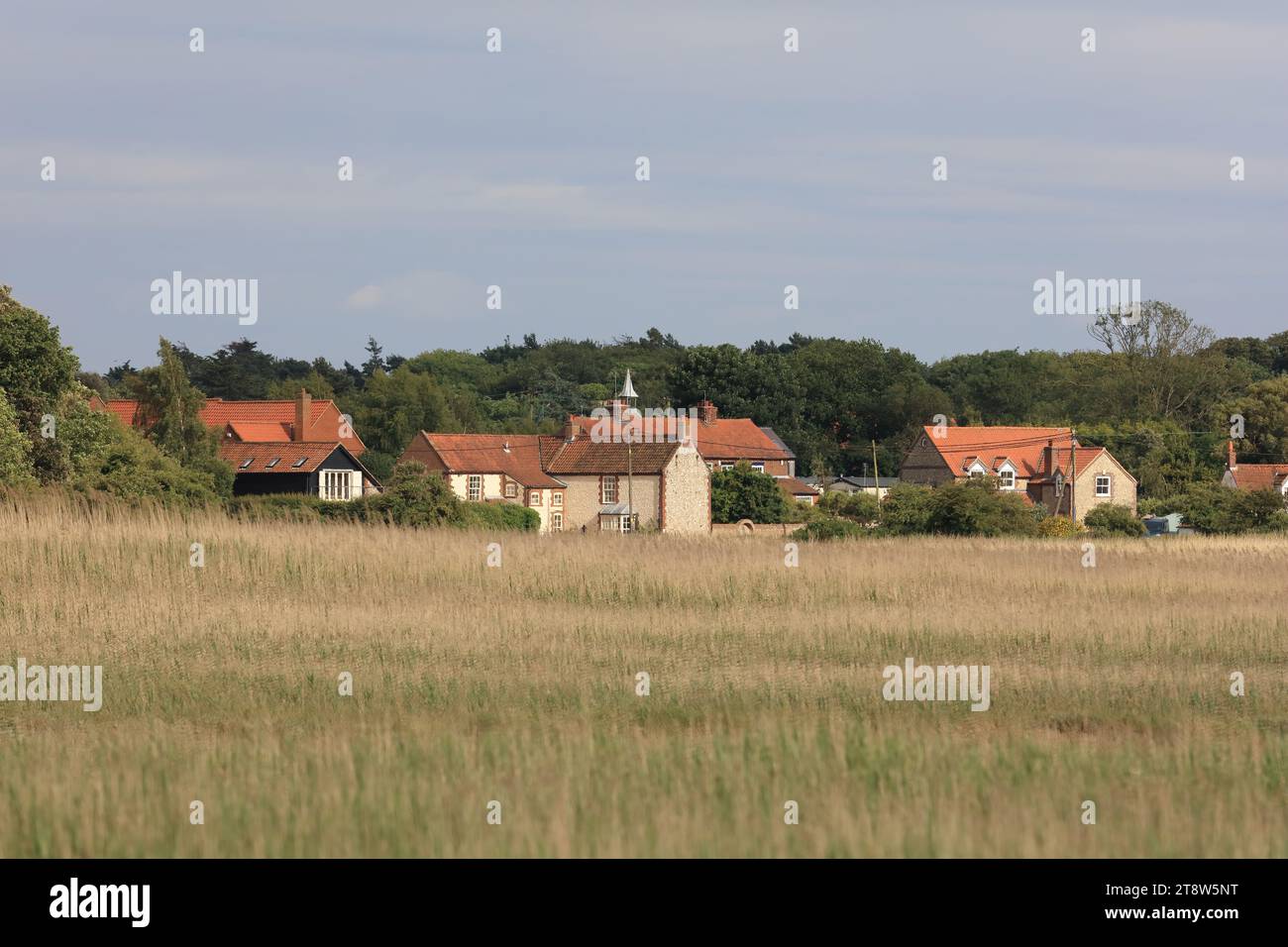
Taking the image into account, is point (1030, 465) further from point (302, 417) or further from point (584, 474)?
point (302, 417)

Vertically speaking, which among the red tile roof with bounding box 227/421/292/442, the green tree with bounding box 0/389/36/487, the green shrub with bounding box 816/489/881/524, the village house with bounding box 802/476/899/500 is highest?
the red tile roof with bounding box 227/421/292/442

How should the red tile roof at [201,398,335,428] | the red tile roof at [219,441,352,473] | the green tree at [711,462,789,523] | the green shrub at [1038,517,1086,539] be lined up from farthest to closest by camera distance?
the red tile roof at [201,398,335,428], the red tile roof at [219,441,352,473], the green tree at [711,462,789,523], the green shrub at [1038,517,1086,539]

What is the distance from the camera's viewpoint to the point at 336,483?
77.8 meters

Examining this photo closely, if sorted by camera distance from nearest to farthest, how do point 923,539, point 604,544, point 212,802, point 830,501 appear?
point 212,802, point 604,544, point 923,539, point 830,501

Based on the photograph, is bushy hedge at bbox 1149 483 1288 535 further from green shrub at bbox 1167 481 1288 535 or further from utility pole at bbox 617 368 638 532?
utility pole at bbox 617 368 638 532

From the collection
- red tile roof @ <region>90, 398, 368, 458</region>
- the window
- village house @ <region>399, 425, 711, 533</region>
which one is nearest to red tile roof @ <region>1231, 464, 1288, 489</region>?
village house @ <region>399, 425, 711, 533</region>

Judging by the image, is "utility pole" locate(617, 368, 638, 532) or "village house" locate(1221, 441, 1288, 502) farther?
"village house" locate(1221, 441, 1288, 502)

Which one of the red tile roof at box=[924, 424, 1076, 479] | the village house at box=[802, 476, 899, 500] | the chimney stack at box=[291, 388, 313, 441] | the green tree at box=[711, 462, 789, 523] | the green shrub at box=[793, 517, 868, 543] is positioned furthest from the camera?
the village house at box=[802, 476, 899, 500]

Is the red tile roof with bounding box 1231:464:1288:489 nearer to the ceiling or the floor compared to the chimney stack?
nearer to the floor

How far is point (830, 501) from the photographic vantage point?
69.6 metres

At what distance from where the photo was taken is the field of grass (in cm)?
867
